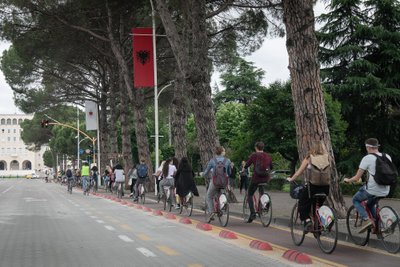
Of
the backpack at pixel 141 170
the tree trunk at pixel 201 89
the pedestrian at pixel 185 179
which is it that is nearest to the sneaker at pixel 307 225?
the pedestrian at pixel 185 179

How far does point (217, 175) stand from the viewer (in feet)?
40.6

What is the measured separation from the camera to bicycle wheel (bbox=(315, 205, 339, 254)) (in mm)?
8148

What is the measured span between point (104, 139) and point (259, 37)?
19940mm

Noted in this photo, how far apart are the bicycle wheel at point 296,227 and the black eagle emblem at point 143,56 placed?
1699cm

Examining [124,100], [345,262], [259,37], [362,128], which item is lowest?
[345,262]

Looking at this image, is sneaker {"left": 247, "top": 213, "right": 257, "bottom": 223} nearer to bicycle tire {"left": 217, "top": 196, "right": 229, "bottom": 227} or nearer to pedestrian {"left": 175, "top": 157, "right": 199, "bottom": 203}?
bicycle tire {"left": 217, "top": 196, "right": 229, "bottom": 227}

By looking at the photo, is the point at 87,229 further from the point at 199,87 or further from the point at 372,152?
the point at 199,87

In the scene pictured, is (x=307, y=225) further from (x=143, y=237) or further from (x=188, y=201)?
(x=188, y=201)

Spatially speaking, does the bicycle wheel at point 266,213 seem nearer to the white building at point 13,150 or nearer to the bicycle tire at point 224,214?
the bicycle tire at point 224,214

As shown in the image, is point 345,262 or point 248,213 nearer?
point 345,262

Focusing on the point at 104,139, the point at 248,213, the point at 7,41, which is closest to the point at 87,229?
the point at 248,213

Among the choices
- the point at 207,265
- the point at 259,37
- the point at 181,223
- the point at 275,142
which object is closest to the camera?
the point at 207,265

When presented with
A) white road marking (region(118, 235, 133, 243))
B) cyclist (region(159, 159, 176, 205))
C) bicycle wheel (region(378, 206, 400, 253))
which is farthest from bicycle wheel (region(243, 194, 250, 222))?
bicycle wheel (region(378, 206, 400, 253))

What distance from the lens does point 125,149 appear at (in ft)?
112
